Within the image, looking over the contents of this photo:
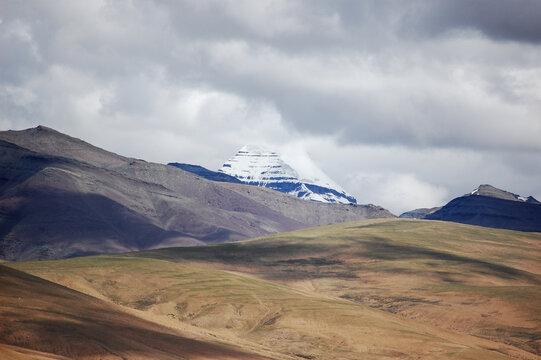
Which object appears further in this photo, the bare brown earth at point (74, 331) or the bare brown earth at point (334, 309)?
the bare brown earth at point (334, 309)

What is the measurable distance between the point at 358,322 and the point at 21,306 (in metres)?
57.3

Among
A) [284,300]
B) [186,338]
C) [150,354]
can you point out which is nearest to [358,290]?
[284,300]

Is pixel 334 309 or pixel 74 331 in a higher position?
pixel 74 331

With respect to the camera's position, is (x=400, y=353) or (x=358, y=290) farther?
(x=358, y=290)

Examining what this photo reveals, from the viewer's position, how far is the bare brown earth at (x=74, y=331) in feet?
216

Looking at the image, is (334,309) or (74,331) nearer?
(74,331)

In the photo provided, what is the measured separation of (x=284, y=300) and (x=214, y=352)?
5041cm

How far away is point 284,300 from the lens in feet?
429

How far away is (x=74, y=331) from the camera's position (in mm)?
70250

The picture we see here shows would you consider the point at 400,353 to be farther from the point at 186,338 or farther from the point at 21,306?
the point at 21,306

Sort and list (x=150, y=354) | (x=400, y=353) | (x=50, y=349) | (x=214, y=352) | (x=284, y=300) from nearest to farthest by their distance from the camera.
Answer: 1. (x=50, y=349)
2. (x=150, y=354)
3. (x=214, y=352)
4. (x=400, y=353)
5. (x=284, y=300)

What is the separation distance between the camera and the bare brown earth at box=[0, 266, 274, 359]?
65.8 meters

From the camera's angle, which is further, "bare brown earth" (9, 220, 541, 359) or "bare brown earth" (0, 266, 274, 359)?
"bare brown earth" (9, 220, 541, 359)

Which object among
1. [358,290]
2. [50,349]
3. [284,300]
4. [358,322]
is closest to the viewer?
[50,349]
